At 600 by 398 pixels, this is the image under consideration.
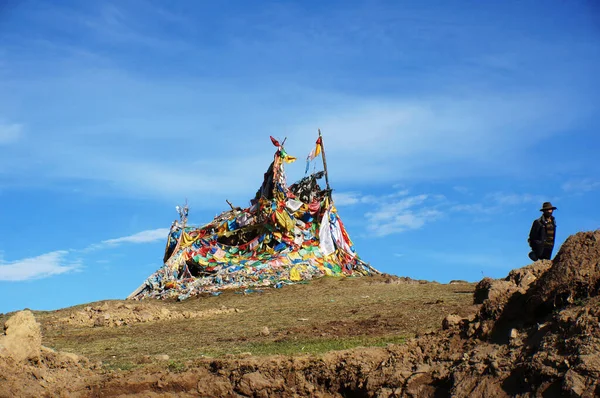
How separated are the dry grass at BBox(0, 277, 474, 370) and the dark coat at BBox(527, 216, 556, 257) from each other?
194cm

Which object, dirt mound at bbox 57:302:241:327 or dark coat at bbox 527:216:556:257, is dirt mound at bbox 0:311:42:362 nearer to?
dirt mound at bbox 57:302:241:327

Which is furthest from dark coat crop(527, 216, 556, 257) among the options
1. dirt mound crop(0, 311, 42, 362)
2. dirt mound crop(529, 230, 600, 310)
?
dirt mound crop(0, 311, 42, 362)

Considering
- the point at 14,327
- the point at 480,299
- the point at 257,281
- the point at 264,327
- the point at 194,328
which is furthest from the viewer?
the point at 257,281

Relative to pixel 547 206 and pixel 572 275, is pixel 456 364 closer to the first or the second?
pixel 572 275

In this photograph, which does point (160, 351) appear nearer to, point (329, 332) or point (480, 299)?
point (329, 332)

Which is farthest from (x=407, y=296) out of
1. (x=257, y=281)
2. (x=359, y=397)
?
(x=359, y=397)

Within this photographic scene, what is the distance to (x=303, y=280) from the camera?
26.7 metres

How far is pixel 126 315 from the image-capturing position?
19.9 metres

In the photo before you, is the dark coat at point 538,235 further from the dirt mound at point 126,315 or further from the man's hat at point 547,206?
the dirt mound at point 126,315

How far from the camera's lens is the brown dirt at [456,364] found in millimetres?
7961

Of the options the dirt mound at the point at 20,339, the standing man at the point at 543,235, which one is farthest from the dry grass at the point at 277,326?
the standing man at the point at 543,235

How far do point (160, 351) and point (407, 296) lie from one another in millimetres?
8525

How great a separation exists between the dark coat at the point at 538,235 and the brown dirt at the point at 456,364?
5.98 m

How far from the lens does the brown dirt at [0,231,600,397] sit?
7961 mm
